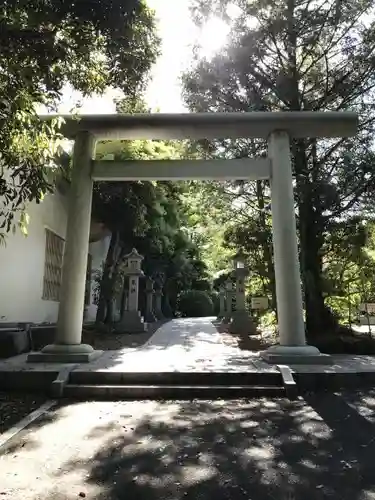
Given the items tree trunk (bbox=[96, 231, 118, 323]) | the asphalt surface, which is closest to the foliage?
tree trunk (bbox=[96, 231, 118, 323])

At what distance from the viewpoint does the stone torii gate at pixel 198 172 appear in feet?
22.4

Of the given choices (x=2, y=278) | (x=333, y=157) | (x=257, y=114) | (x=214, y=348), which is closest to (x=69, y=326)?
(x=2, y=278)

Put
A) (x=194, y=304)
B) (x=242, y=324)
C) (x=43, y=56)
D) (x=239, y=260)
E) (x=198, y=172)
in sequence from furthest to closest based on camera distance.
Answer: (x=194, y=304) → (x=242, y=324) → (x=239, y=260) → (x=198, y=172) → (x=43, y=56)

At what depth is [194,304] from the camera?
28.6 meters

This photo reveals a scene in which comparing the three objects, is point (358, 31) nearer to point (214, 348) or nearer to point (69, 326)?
point (214, 348)

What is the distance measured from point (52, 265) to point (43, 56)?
7913mm

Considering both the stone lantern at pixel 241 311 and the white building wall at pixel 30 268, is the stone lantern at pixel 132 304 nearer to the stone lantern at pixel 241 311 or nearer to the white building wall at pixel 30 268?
the white building wall at pixel 30 268

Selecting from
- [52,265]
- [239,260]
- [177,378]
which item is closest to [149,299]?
[239,260]

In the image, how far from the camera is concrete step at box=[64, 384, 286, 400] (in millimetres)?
5281

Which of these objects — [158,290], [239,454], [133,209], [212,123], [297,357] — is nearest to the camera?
[239,454]

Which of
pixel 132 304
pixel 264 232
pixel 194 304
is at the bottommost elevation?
pixel 132 304

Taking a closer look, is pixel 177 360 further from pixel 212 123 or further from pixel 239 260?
pixel 239 260

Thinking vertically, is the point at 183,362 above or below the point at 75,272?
below

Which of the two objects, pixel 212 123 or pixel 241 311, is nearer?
pixel 212 123
